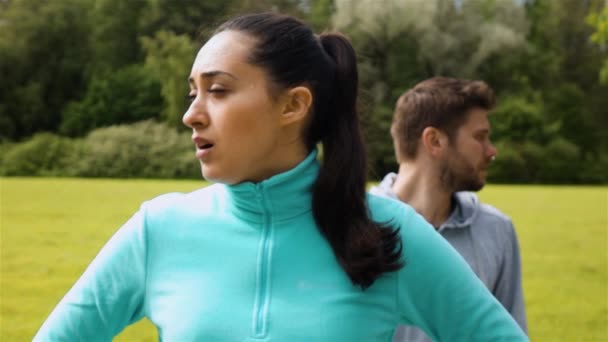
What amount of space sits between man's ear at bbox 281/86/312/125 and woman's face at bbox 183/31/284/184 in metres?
0.03

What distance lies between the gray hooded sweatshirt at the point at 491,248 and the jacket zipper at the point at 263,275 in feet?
5.52

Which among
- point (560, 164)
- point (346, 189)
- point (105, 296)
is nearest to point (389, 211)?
point (346, 189)

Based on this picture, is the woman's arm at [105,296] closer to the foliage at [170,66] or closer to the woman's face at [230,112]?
the woman's face at [230,112]

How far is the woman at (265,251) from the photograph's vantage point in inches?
69.0

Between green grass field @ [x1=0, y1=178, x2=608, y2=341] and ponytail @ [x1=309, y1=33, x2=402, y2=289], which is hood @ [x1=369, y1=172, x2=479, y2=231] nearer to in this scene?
ponytail @ [x1=309, y1=33, x2=402, y2=289]

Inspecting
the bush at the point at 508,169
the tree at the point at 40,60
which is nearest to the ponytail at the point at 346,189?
the bush at the point at 508,169

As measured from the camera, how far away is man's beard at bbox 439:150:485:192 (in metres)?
3.63

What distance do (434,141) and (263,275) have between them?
210 centimetres

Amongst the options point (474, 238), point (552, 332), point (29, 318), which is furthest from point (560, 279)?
point (474, 238)

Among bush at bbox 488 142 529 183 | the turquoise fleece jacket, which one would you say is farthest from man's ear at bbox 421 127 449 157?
bush at bbox 488 142 529 183

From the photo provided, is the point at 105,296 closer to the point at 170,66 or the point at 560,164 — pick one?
the point at 170,66

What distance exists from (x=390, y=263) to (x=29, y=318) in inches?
296

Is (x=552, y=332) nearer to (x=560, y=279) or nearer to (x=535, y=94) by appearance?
(x=560, y=279)

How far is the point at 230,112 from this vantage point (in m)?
1.75
